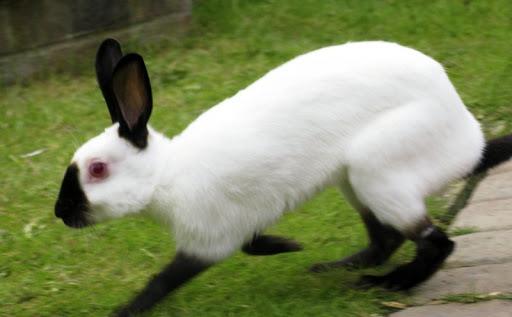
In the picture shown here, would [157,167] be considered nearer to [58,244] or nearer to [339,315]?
[339,315]

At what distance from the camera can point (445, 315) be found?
3.71 metres

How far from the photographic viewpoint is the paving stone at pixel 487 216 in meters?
4.49

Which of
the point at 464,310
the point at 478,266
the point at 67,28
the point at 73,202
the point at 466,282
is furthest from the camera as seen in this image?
the point at 67,28

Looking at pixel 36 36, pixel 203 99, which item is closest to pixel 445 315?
pixel 203 99

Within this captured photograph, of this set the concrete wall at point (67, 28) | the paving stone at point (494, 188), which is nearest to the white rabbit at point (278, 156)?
the paving stone at point (494, 188)

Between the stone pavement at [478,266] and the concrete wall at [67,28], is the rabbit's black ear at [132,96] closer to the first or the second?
the stone pavement at [478,266]

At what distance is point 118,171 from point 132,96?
0.28 metres

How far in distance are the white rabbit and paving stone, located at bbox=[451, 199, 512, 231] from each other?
A: 65 centimetres

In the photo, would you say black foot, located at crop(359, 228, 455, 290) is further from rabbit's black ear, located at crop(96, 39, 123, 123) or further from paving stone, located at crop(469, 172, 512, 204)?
rabbit's black ear, located at crop(96, 39, 123, 123)

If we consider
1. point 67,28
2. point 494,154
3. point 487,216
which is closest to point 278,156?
point 494,154

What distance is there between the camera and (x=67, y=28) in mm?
7094

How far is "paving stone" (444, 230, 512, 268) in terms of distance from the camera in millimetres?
4141

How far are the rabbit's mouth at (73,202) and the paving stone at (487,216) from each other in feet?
5.50

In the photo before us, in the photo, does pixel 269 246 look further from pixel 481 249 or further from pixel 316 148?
pixel 481 249
